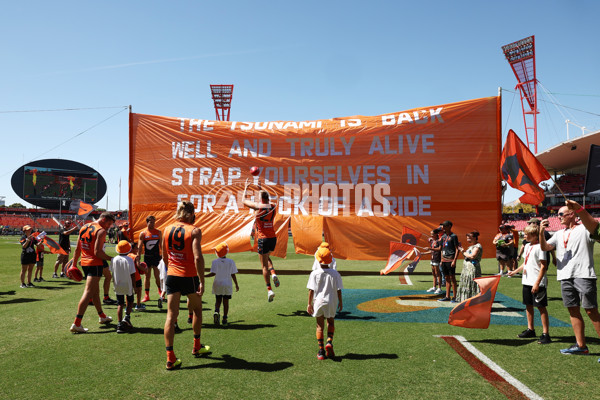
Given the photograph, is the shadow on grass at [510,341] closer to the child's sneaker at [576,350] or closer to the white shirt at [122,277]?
the child's sneaker at [576,350]

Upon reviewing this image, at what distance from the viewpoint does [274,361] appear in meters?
5.04

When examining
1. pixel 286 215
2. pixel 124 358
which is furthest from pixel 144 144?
pixel 124 358

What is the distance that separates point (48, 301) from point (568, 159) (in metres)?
70.5

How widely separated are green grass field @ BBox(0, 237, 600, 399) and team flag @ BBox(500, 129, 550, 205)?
232cm

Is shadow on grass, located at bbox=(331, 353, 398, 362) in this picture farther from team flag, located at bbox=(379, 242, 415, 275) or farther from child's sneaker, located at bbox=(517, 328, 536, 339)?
team flag, located at bbox=(379, 242, 415, 275)

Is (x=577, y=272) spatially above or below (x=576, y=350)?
→ above

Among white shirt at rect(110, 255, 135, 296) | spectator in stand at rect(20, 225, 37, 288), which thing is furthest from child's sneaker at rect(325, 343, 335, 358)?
spectator in stand at rect(20, 225, 37, 288)

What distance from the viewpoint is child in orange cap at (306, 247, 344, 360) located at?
516 cm

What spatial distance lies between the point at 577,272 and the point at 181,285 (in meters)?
5.33

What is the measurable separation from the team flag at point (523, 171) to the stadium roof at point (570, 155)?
4560cm

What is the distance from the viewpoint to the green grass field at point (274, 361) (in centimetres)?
412

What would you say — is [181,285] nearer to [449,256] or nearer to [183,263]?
[183,263]

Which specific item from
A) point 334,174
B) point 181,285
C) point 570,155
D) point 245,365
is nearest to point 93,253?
point 181,285

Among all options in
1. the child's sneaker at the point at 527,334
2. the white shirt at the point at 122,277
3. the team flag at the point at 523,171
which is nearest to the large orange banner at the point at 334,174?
the team flag at the point at 523,171
